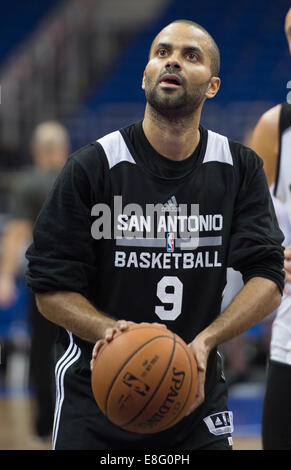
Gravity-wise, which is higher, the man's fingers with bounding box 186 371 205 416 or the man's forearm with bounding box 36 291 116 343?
the man's forearm with bounding box 36 291 116 343

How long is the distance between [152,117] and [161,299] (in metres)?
0.66

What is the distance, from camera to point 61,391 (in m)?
2.77

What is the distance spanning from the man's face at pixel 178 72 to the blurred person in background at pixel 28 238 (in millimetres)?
3247

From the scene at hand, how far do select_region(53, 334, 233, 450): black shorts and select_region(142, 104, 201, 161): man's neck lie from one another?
0.77m

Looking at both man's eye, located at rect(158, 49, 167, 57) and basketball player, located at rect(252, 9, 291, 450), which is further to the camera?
basketball player, located at rect(252, 9, 291, 450)

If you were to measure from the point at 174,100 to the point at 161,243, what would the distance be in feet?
1.67

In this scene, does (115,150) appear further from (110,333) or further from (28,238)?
(28,238)

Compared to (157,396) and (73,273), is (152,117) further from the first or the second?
(157,396)

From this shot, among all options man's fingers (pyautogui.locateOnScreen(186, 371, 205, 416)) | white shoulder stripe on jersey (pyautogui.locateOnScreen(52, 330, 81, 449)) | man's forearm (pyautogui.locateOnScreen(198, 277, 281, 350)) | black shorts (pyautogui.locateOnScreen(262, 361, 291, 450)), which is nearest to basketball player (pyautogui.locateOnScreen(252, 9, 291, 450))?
black shorts (pyautogui.locateOnScreen(262, 361, 291, 450))

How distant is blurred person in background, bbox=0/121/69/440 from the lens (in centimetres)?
588

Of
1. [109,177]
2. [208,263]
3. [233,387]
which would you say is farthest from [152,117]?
[233,387]

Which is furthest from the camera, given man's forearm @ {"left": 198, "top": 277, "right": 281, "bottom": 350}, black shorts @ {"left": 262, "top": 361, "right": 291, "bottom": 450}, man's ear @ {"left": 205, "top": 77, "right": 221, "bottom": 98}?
black shorts @ {"left": 262, "top": 361, "right": 291, "bottom": 450}

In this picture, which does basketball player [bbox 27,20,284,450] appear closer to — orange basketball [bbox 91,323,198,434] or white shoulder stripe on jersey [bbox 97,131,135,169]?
white shoulder stripe on jersey [bbox 97,131,135,169]

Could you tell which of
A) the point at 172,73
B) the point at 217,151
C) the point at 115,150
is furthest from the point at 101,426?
the point at 172,73
